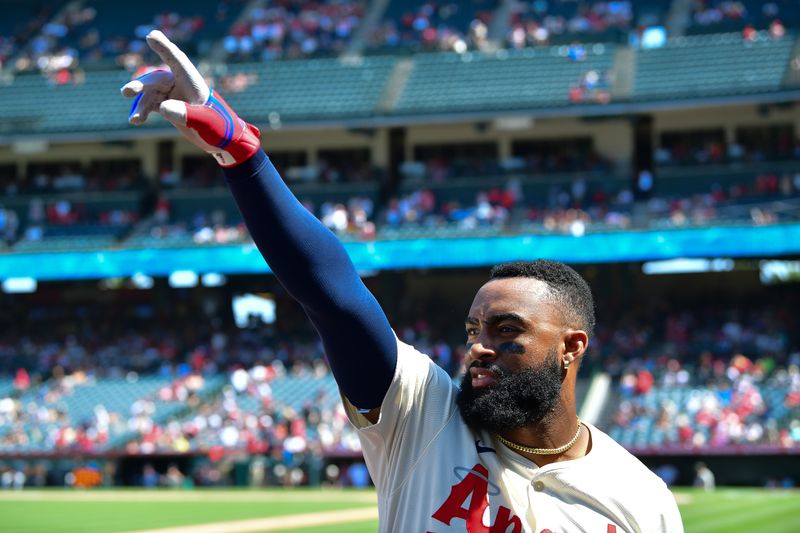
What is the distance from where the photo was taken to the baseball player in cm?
245

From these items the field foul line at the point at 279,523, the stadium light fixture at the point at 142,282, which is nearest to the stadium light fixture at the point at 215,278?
the stadium light fixture at the point at 142,282

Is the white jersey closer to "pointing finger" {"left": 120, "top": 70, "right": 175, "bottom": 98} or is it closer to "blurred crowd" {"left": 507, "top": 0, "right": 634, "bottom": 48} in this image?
"pointing finger" {"left": 120, "top": 70, "right": 175, "bottom": 98}

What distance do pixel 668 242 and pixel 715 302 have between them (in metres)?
2.82

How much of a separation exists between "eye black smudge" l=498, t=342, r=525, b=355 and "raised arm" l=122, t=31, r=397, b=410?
37cm

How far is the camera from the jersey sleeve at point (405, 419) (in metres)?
2.63

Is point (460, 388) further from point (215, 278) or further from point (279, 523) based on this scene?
point (215, 278)

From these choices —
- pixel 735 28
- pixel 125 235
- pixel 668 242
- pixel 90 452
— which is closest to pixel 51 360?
pixel 125 235

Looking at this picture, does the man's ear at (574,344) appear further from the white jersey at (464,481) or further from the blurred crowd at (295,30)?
the blurred crowd at (295,30)

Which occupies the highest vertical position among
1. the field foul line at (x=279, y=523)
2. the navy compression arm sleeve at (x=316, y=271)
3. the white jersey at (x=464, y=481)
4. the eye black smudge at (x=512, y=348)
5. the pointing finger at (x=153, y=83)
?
the pointing finger at (x=153, y=83)

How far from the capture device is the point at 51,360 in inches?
1244

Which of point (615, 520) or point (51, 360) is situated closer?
point (615, 520)

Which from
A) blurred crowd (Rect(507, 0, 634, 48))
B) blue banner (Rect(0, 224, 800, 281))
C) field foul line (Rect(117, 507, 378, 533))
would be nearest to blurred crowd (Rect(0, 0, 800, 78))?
blurred crowd (Rect(507, 0, 634, 48))

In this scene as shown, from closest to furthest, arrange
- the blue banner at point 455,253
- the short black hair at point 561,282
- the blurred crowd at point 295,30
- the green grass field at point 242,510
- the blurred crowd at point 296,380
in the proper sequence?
the short black hair at point 561,282 → the green grass field at point 242,510 → the blurred crowd at point 296,380 → the blue banner at point 455,253 → the blurred crowd at point 295,30

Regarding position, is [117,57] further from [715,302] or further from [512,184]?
[715,302]
